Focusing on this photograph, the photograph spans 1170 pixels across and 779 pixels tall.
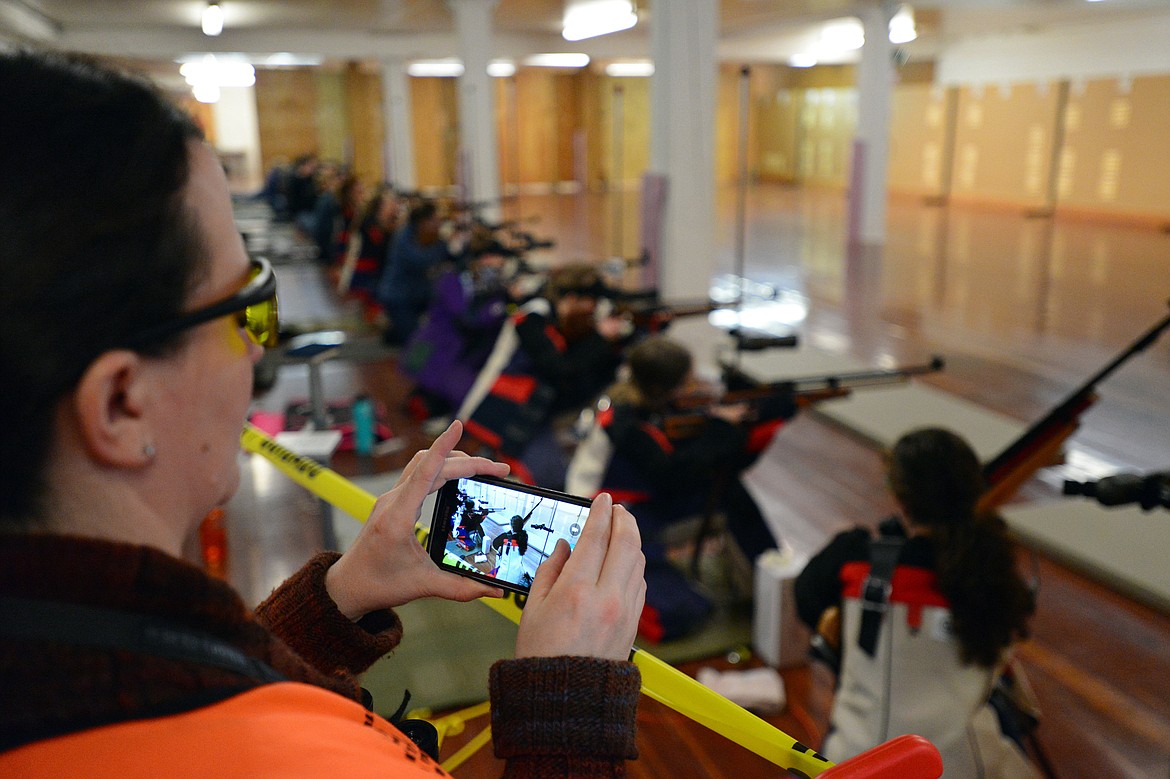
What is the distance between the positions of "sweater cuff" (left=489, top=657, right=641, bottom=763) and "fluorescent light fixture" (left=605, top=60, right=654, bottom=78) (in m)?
21.5

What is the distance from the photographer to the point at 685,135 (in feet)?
20.3

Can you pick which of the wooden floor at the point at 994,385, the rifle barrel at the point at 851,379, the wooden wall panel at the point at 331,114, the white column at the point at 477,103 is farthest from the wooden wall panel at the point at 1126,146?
the wooden wall panel at the point at 331,114

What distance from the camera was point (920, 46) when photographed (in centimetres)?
1386

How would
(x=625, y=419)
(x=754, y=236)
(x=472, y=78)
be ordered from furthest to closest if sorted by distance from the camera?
1. (x=754, y=236)
2. (x=472, y=78)
3. (x=625, y=419)

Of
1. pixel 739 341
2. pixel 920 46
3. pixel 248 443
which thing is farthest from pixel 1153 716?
pixel 920 46

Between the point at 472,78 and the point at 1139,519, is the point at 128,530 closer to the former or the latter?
the point at 1139,519

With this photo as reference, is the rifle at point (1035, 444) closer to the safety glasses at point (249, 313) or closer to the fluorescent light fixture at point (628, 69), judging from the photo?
the safety glasses at point (249, 313)

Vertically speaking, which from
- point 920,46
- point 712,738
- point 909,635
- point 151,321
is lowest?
point 909,635

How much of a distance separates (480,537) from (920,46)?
15067mm

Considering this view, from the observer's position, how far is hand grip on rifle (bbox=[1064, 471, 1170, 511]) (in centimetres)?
158

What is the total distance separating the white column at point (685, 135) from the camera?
5992 millimetres

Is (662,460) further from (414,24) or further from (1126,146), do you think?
(414,24)

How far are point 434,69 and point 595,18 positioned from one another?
10.5m

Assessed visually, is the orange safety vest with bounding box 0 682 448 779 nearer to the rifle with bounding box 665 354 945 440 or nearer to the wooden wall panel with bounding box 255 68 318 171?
the rifle with bounding box 665 354 945 440
